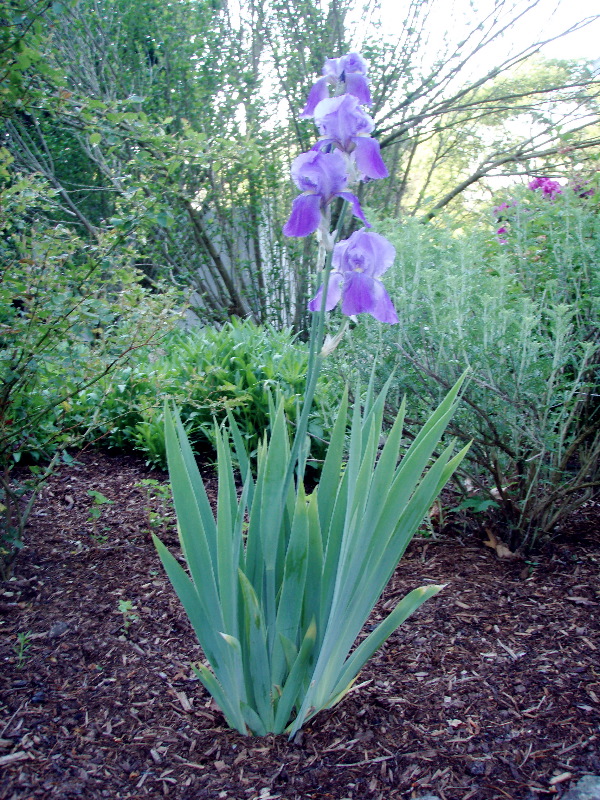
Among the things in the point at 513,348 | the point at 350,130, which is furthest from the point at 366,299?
the point at 513,348

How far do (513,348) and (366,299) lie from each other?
3.31 ft

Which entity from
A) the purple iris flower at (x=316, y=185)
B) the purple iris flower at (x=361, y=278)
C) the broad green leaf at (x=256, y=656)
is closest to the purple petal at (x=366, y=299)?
the purple iris flower at (x=361, y=278)

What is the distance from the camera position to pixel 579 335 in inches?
92.5

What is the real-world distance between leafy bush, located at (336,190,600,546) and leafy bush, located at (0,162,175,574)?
2.95 ft

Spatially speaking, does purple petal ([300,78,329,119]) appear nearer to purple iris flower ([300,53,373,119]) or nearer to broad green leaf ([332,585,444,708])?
purple iris flower ([300,53,373,119])

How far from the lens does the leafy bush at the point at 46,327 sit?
212 centimetres

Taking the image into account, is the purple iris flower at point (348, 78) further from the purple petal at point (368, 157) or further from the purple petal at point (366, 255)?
the purple petal at point (366, 255)

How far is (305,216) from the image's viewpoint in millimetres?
1223

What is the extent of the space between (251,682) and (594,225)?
80.7 inches

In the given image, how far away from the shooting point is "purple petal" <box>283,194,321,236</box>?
4.00 feet

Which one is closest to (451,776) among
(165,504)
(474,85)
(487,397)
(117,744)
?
(117,744)

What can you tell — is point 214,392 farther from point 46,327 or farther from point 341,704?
point 341,704

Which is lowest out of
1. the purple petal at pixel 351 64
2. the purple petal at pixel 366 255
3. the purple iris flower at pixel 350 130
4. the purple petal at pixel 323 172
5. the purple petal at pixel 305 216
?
the purple petal at pixel 366 255

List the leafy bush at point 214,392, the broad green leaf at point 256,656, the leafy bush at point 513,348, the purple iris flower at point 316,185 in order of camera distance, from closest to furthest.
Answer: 1. the purple iris flower at point 316,185
2. the broad green leaf at point 256,656
3. the leafy bush at point 513,348
4. the leafy bush at point 214,392
